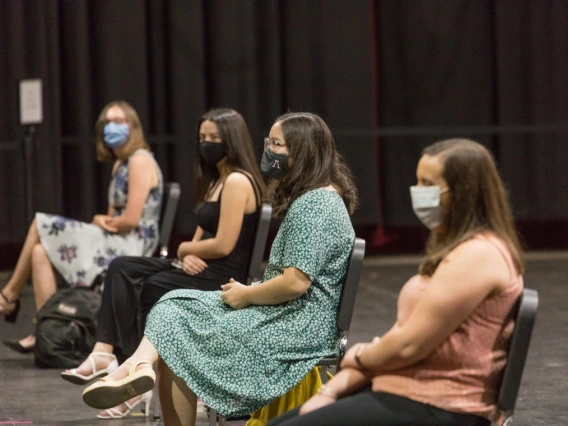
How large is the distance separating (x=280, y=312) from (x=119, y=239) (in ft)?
7.13

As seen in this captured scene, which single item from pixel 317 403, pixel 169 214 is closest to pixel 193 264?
pixel 169 214

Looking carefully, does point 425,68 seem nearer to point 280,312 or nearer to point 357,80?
point 357,80

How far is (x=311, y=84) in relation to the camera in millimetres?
7992

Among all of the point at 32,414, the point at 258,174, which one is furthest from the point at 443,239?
the point at 32,414

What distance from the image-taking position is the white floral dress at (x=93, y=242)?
5.29m

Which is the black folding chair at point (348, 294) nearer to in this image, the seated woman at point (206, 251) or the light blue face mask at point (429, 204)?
the light blue face mask at point (429, 204)

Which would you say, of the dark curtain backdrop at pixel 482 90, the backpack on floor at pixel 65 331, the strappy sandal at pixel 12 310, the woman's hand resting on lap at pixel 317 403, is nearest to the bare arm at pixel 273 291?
the woman's hand resting on lap at pixel 317 403

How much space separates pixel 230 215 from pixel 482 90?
14.6 ft

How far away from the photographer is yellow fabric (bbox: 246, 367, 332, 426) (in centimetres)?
338

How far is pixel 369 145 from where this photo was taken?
813cm

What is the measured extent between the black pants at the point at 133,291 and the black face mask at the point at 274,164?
3.17 ft

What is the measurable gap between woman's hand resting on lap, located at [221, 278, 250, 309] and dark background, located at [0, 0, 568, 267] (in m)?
4.39

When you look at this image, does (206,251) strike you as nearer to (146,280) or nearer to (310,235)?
(146,280)

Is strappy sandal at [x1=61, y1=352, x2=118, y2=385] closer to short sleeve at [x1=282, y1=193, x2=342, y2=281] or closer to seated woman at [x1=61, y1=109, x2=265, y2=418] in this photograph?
seated woman at [x1=61, y1=109, x2=265, y2=418]
